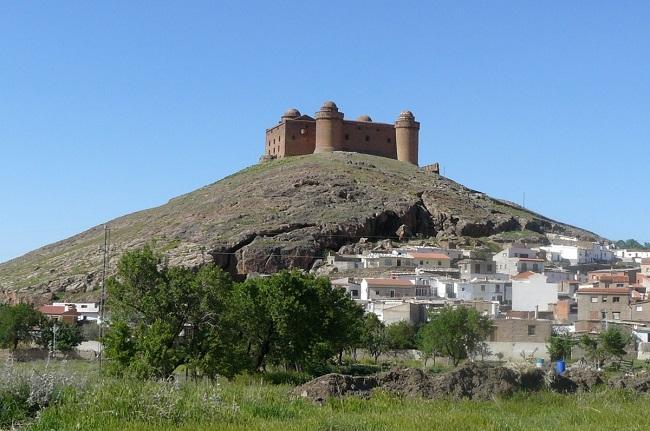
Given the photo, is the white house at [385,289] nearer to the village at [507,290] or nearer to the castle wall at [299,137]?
the village at [507,290]

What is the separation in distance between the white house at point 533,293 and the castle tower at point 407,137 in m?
36.0

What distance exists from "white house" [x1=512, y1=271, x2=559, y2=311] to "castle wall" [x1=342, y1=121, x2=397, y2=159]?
37.0m

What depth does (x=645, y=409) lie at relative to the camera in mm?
10898

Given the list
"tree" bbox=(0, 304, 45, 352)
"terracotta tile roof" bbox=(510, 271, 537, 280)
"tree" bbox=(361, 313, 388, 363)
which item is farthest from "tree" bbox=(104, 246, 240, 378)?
"terracotta tile roof" bbox=(510, 271, 537, 280)

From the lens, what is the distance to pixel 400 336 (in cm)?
4516

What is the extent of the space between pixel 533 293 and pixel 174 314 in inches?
1355

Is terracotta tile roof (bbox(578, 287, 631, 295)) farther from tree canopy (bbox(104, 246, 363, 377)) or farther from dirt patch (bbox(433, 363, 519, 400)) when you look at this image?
dirt patch (bbox(433, 363, 519, 400))

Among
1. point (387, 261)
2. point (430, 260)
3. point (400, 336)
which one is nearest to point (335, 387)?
point (400, 336)

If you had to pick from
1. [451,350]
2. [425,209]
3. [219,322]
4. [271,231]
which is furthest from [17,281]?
[219,322]

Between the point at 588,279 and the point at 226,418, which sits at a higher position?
the point at 588,279

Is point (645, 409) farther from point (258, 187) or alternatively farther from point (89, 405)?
point (258, 187)

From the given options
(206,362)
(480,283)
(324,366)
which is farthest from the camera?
(480,283)

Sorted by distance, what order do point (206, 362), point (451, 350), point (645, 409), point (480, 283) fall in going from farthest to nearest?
1. point (480, 283)
2. point (451, 350)
3. point (206, 362)
4. point (645, 409)

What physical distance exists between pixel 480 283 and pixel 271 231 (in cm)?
1769
